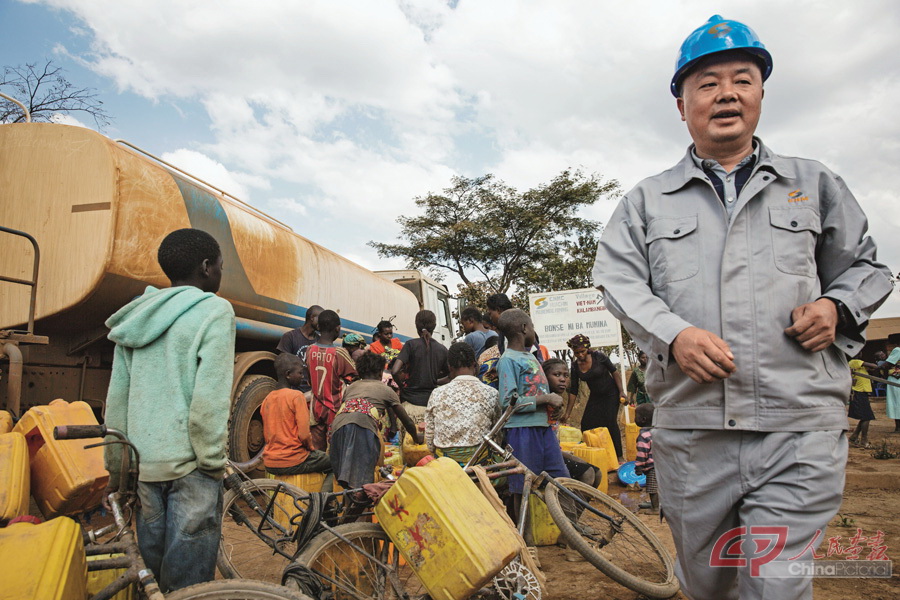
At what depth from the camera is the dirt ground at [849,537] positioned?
10.3 feet

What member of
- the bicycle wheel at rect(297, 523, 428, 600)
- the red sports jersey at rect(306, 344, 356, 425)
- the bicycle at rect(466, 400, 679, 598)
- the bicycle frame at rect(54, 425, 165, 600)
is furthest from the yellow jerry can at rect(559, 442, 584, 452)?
the bicycle frame at rect(54, 425, 165, 600)

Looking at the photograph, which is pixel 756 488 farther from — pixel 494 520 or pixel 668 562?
pixel 668 562

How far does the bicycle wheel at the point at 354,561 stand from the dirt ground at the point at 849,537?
1.05m

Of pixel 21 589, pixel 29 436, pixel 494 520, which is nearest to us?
pixel 21 589

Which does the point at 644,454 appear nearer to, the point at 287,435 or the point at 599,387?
the point at 599,387

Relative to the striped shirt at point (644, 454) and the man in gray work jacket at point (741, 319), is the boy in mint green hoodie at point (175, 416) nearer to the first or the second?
the man in gray work jacket at point (741, 319)

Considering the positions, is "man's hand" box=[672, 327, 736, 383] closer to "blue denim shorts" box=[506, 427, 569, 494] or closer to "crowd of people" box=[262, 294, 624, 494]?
"crowd of people" box=[262, 294, 624, 494]

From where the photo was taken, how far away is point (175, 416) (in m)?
2.04

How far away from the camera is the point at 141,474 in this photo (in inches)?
80.2

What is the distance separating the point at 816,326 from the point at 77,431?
2.17 metres

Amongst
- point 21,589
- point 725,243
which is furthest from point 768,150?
point 21,589

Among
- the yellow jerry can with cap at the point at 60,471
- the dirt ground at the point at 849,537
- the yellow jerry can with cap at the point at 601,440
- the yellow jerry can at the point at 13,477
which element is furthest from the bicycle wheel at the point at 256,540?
the yellow jerry can with cap at the point at 601,440

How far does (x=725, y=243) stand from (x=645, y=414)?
373 centimetres

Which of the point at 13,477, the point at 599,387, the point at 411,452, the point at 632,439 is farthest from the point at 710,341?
the point at 632,439
